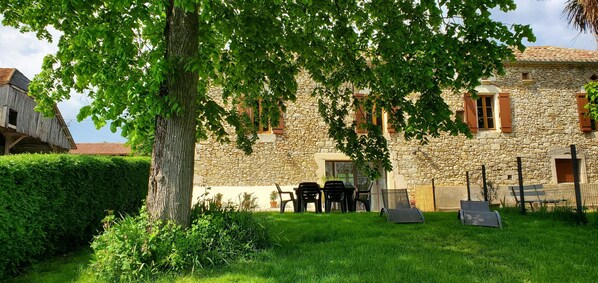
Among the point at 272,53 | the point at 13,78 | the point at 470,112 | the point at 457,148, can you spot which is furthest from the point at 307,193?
the point at 13,78

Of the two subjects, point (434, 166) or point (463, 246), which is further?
point (434, 166)

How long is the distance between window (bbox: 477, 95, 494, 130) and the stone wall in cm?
35

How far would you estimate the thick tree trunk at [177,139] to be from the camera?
4957 mm

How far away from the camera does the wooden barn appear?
18.4m

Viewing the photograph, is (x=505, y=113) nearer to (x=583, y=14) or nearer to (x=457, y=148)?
(x=457, y=148)

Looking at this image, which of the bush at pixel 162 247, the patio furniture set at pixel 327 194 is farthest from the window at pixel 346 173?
the bush at pixel 162 247

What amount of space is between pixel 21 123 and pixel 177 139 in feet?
63.0

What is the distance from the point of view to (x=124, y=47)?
15.2ft

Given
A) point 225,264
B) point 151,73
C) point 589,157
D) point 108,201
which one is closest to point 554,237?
point 225,264

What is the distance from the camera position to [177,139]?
16.6 feet

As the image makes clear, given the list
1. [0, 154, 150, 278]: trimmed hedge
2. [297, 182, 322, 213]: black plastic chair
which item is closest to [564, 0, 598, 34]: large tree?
[297, 182, 322, 213]: black plastic chair

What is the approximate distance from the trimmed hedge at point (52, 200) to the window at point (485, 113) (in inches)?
500

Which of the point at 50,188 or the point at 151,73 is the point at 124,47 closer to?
the point at 151,73

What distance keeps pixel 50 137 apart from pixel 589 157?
26.6 meters
